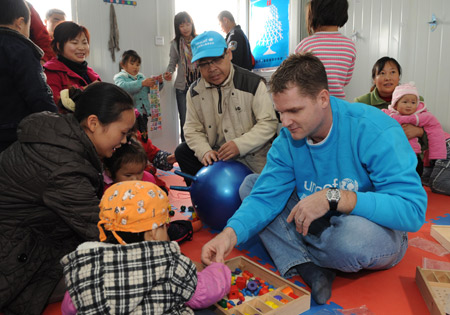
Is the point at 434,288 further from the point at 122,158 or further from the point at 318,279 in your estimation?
the point at 122,158

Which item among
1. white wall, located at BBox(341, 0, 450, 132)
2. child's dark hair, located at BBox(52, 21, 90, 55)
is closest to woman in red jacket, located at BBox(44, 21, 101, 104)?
child's dark hair, located at BBox(52, 21, 90, 55)

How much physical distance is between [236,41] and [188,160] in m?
2.47

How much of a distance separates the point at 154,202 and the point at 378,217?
32.4 inches

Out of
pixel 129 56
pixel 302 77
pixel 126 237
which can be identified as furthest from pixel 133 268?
pixel 129 56

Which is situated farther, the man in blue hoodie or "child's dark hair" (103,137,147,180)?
"child's dark hair" (103,137,147,180)

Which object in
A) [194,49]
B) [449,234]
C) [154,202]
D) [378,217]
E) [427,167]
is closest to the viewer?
[154,202]

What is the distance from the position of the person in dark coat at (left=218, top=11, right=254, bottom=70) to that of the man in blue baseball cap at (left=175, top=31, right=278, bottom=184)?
2181 millimetres

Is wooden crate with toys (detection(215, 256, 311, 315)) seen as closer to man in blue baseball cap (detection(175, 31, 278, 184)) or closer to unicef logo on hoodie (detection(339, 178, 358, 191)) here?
unicef logo on hoodie (detection(339, 178, 358, 191))

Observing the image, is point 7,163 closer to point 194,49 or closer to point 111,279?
point 111,279

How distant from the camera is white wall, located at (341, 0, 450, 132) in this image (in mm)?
3453

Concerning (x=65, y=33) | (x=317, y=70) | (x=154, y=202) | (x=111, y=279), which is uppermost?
(x=65, y=33)

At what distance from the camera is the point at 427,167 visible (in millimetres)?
3219

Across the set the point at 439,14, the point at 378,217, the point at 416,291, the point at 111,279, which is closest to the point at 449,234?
the point at 416,291

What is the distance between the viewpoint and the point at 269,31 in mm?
5273
